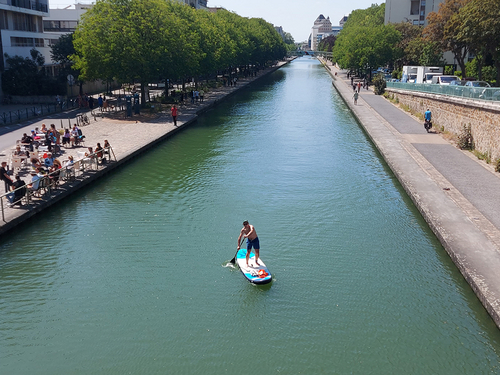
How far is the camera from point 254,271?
533 inches

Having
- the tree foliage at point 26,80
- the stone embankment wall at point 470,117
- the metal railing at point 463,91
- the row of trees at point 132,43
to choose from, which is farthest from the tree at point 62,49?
the stone embankment wall at point 470,117

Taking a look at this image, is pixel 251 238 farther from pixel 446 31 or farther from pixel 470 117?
pixel 446 31

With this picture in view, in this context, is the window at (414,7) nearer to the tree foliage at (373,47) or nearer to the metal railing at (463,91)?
the tree foliage at (373,47)

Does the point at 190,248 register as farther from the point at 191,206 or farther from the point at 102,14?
the point at 102,14

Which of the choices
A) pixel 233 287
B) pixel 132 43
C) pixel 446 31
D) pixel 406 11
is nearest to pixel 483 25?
pixel 446 31

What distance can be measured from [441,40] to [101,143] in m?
41.8

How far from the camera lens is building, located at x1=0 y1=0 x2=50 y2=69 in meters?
46.6

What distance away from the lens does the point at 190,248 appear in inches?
628

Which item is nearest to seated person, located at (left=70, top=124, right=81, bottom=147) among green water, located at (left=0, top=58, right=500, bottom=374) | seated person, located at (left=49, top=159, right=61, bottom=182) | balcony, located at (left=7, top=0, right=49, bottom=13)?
green water, located at (left=0, top=58, right=500, bottom=374)

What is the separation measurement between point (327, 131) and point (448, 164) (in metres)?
14.9

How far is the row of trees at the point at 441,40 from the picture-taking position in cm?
3950

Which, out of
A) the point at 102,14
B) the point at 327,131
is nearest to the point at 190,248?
the point at 327,131

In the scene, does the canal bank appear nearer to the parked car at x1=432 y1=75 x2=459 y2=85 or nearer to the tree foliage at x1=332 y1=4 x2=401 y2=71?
the parked car at x1=432 y1=75 x2=459 y2=85

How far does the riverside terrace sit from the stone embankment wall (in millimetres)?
18547
